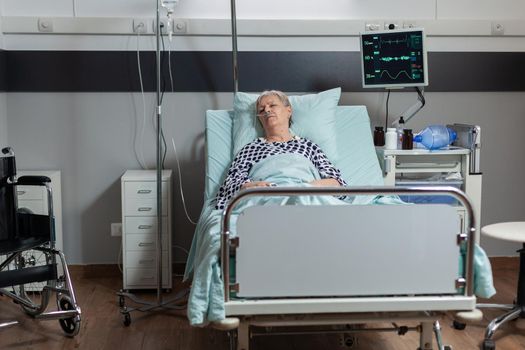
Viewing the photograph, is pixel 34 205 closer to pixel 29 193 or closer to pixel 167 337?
pixel 29 193

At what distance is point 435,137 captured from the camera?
3.91 metres

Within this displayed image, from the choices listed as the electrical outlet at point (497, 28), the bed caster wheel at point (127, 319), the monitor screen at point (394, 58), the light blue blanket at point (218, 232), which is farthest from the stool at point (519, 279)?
the bed caster wheel at point (127, 319)

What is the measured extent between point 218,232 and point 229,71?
5.68 feet

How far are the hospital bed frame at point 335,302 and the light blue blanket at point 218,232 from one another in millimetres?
52

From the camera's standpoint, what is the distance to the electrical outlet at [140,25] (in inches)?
167

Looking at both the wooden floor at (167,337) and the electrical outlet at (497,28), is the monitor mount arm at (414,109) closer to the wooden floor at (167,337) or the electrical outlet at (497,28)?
the electrical outlet at (497,28)

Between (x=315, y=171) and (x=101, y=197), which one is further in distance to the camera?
(x=101, y=197)

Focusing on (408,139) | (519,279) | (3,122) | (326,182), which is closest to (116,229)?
(3,122)

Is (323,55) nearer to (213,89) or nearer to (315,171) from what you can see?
(213,89)

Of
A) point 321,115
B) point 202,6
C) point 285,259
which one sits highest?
point 202,6

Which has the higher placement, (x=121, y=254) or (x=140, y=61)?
(x=140, y=61)

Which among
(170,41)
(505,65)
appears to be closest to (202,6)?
(170,41)

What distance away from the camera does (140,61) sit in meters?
4.31

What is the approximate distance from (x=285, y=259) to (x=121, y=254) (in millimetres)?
2165
